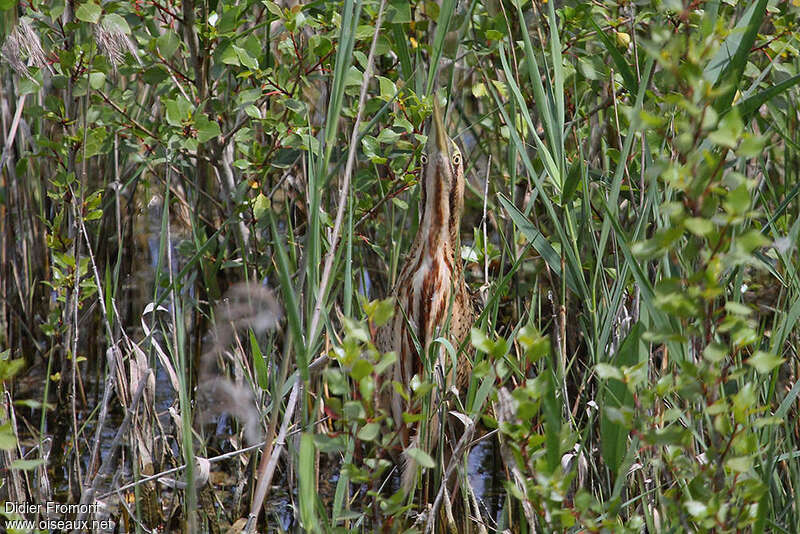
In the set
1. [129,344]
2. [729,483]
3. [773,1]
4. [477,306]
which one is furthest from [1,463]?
[773,1]

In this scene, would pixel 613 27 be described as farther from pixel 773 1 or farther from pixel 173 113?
pixel 173 113

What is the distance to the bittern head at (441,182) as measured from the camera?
6.25ft

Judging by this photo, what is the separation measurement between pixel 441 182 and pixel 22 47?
824 mm

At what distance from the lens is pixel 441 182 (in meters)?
1.96

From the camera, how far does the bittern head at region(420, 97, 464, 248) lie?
1904mm

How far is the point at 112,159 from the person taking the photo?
7.89 feet

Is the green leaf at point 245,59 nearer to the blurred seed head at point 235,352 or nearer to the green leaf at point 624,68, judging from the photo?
the blurred seed head at point 235,352

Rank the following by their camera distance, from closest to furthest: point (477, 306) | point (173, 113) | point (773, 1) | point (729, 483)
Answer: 1. point (729, 483)
2. point (773, 1)
3. point (173, 113)
4. point (477, 306)

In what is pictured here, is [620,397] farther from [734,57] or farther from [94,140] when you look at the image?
[94,140]

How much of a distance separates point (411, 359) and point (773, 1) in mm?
995

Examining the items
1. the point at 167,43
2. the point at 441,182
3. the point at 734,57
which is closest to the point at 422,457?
the point at 734,57

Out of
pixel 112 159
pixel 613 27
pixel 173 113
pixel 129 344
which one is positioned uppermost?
pixel 613 27

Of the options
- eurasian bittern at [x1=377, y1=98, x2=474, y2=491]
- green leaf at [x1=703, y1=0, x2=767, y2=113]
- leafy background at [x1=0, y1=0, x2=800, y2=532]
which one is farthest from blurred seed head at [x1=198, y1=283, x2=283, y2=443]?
green leaf at [x1=703, y1=0, x2=767, y2=113]

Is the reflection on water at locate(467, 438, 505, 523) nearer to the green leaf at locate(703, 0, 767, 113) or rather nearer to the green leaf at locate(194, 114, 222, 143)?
the green leaf at locate(194, 114, 222, 143)
